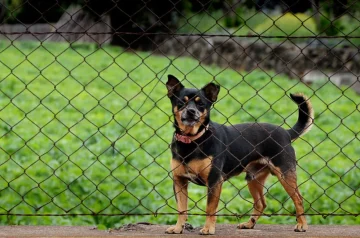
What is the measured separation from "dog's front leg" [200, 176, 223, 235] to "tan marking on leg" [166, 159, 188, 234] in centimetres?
11

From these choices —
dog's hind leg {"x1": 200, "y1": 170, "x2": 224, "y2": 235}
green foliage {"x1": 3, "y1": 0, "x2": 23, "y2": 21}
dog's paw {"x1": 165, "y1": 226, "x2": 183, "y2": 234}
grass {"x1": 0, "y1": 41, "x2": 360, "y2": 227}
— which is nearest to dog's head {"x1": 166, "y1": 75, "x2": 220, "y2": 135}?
grass {"x1": 0, "y1": 41, "x2": 360, "y2": 227}

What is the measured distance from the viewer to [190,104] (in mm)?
3932

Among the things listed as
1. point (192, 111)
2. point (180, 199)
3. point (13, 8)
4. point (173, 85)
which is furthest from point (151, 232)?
point (13, 8)

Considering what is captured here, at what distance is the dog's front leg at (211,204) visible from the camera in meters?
3.83

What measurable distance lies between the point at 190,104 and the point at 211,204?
49 cm

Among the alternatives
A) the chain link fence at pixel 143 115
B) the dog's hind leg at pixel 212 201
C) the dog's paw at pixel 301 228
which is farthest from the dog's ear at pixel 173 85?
the dog's paw at pixel 301 228

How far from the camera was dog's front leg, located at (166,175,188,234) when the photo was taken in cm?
386

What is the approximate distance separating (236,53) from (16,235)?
46.6ft

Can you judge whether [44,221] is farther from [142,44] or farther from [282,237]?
[142,44]

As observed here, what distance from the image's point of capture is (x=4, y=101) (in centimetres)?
1151

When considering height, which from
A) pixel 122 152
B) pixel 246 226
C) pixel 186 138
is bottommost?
pixel 122 152

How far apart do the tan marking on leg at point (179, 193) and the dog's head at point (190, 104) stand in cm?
17

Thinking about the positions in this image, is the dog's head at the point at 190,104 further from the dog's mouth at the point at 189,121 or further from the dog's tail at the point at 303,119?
the dog's tail at the point at 303,119

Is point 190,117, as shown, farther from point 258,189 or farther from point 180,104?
point 258,189
